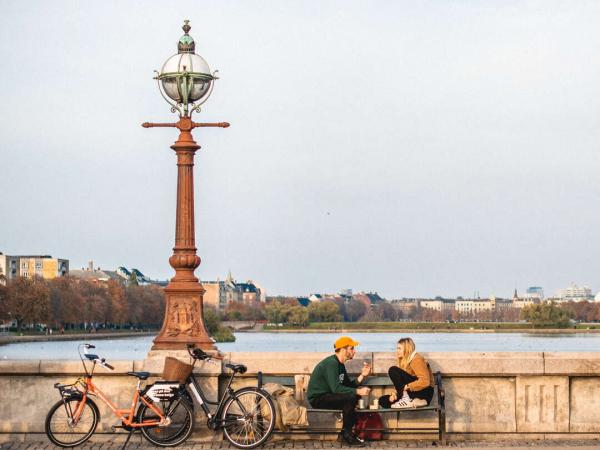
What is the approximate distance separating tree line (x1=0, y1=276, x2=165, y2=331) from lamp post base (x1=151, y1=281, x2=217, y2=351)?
4456 inches

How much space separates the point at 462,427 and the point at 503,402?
59 centimetres

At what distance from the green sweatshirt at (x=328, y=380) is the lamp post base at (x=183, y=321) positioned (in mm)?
2311

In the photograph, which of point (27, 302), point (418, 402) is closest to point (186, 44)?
point (418, 402)

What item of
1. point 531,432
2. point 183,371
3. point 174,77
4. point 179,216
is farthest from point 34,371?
point 531,432

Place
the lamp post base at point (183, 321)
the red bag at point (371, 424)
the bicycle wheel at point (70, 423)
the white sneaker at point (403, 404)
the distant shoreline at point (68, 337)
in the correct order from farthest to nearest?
the distant shoreline at point (68, 337)
the lamp post base at point (183, 321)
the red bag at point (371, 424)
the white sneaker at point (403, 404)
the bicycle wheel at point (70, 423)

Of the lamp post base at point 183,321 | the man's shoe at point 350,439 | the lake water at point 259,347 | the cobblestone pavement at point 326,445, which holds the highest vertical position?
the lamp post base at point 183,321

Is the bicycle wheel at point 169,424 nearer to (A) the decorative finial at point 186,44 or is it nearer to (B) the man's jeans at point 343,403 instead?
(B) the man's jeans at point 343,403

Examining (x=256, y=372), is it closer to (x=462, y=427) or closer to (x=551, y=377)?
(x=462, y=427)

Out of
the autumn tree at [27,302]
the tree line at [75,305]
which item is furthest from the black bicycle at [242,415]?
the autumn tree at [27,302]

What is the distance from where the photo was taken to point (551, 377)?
14414 millimetres

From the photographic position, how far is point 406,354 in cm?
1380

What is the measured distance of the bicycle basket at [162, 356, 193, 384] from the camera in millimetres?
13641

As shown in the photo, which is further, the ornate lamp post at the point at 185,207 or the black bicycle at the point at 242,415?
the ornate lamp post at the point at 185,207

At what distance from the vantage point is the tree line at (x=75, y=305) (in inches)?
5030
